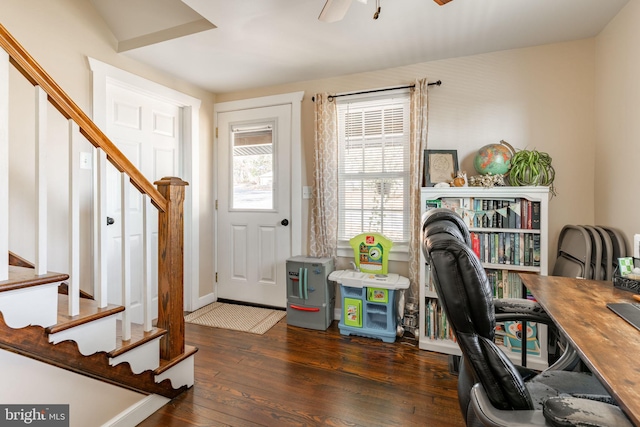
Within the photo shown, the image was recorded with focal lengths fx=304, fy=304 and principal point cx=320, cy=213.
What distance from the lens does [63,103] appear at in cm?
127

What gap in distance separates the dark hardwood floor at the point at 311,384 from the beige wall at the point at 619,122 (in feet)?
4.96

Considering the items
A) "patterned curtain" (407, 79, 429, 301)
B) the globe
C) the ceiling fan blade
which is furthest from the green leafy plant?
the ceiling fan blade

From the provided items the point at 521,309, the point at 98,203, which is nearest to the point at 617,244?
the point at 521,309

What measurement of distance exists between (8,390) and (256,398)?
1.12 metres

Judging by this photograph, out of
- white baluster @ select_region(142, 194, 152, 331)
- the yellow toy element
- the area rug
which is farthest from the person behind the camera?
the area rug

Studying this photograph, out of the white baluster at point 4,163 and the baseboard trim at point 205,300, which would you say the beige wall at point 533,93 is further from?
the baseboard trim at point 205,300

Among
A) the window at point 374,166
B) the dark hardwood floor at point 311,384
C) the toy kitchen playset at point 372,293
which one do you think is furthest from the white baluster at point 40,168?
the window at point 374,166

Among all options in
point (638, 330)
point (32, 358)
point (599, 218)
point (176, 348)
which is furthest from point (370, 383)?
point (599, 218)

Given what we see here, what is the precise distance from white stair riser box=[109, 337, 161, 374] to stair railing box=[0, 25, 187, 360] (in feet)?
0.25

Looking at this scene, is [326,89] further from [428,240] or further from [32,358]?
[32,358]

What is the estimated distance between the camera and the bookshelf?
7.00 feet

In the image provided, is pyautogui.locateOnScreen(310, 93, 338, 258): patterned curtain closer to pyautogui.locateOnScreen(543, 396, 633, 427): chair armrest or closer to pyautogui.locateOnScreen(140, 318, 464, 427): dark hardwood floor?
pyautogui.locateOnScreen(140, 318, 464, 427): dark hardwood floor

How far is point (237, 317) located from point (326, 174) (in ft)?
5.51

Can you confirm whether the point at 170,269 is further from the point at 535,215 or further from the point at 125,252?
the point at 535,215
